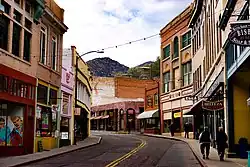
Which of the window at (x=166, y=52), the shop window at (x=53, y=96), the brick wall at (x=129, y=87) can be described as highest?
the window at (x=166, y=52)

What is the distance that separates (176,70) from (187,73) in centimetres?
404

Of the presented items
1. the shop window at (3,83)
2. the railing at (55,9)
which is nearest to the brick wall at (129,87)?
the railing at (55,9)

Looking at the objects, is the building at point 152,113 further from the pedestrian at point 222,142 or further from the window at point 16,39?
the pedestrian at point 222,142

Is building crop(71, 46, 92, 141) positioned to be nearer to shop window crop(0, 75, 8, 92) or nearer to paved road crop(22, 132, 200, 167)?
paved road crop(22, 132, 200, 167)

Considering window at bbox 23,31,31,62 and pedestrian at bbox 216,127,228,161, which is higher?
window at bbox 23,31,31,62

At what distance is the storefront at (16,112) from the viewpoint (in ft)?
78.2

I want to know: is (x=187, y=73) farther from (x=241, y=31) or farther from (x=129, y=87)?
(x=129, y=87)

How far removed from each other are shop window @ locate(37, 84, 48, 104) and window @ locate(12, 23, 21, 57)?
405 centimetres

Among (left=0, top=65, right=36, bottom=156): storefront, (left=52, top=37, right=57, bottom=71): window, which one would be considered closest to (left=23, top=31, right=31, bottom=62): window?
(left=0, top=65, right=36, bottom=156): storefront

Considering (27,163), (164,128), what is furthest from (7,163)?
(164,128)

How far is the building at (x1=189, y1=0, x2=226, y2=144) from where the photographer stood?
24862 mm

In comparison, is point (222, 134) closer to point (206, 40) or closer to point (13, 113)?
point (13, 113)

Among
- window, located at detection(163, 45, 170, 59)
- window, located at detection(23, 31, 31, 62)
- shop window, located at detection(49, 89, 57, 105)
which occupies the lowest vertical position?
shop window, located at detection(49, 89, 57, 105)

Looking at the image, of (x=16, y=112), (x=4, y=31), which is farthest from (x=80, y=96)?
(x=4, y=31)
